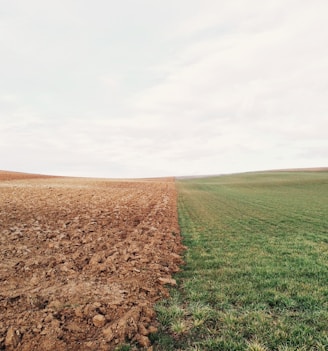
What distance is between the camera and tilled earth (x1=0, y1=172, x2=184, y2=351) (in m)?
4.86

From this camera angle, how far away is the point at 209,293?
257 inches

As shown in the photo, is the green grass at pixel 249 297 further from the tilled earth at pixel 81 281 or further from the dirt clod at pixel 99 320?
the dirt clod at pixel 99 320

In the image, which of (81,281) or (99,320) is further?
(81,281)

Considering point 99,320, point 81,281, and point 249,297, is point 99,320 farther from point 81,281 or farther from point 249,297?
point 249,297

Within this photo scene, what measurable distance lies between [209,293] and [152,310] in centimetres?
155

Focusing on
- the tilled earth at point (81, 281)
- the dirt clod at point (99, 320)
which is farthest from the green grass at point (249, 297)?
the dirt clod at point (99, 320)

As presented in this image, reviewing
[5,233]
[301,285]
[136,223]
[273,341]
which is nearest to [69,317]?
[273,341]

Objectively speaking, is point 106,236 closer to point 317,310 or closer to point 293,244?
point 293,244

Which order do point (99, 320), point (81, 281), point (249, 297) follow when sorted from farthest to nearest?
1. point (81, 281)
2. point (249, 297)
3. point (99, 320)

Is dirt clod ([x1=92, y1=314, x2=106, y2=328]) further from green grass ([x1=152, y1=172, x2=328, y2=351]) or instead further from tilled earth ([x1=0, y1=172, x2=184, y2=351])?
green grass ([x1=152, y1=172, x2=328, y2=351])

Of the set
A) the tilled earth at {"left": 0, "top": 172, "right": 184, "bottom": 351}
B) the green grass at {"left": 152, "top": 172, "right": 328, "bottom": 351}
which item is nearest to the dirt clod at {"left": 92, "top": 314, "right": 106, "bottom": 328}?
the tilled earth at {"left": 0, "top": 172, "right": 184, "bottom": 351}

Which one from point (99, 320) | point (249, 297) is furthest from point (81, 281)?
point (249, 297)

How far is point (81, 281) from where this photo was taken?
23.7ft

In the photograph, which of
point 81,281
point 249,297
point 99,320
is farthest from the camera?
point 81,281
